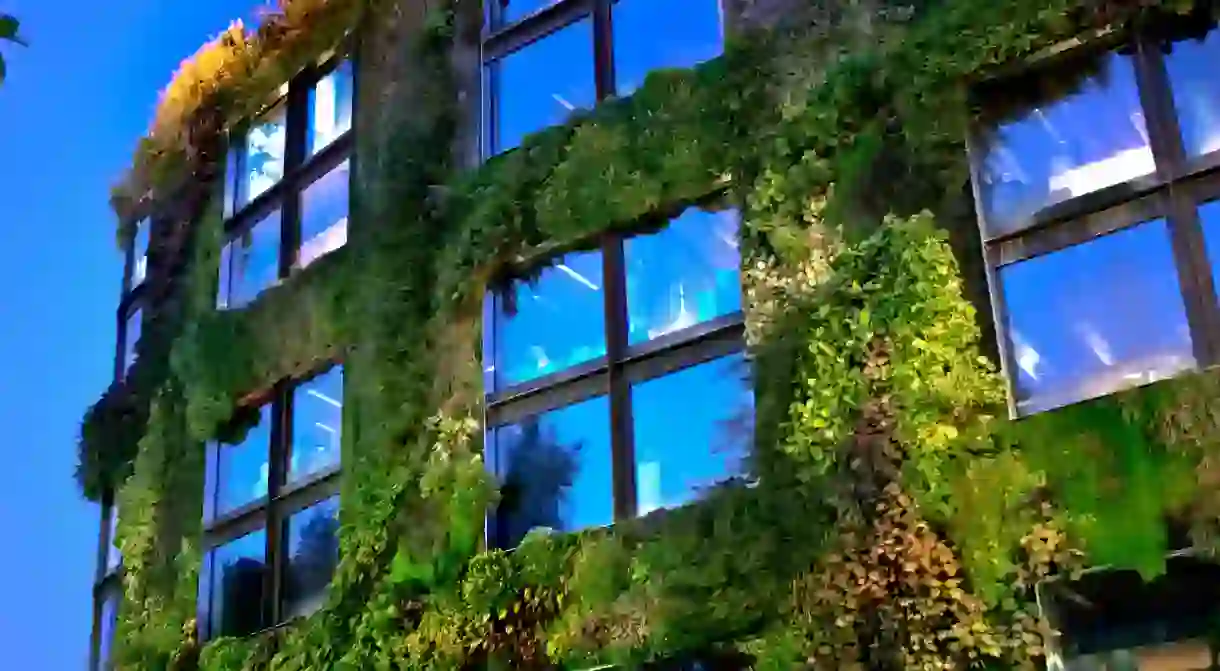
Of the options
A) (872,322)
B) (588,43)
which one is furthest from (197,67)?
(872,322)

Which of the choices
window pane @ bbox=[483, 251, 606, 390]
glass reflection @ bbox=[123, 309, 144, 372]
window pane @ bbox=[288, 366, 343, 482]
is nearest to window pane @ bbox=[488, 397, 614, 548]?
window pane @ bbox=[483, 251, 606, 390]

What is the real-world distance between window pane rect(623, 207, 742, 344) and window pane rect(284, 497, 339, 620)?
8.89ft

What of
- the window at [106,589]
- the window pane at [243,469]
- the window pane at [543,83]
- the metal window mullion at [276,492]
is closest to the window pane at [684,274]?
the window pane at [543,83]

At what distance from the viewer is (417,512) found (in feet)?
28.9

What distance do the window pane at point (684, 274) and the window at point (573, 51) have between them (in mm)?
1037

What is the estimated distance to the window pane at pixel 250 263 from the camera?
1149 centimetres

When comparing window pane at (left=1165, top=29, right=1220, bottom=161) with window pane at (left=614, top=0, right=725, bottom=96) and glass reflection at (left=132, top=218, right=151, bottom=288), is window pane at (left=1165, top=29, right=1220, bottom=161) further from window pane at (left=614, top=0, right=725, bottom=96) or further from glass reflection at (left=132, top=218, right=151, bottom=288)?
glass reflection at (left=132, top=218, right=151, bottom=288)

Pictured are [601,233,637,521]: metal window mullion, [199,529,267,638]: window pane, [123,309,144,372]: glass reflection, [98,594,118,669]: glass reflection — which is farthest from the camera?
[123,309,144,372]: glass reflection

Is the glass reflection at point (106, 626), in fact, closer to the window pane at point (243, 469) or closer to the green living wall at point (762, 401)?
the green living wall at point (762, 401)

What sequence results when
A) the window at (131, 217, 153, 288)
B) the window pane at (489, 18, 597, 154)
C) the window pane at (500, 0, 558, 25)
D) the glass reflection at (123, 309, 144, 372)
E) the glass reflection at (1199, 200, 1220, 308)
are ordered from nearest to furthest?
the glass reflection at (1199, 200, 1220, 308)
the window pane at (489, 18, 597, 154)
the window pane at (500, 0, 558, 25)
the glass reflection at (123, 309, 144, 372)
the window at (131, 217, 153, 288)

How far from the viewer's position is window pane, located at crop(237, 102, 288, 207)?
11898 mm

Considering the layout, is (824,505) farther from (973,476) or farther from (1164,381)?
(1164,381)

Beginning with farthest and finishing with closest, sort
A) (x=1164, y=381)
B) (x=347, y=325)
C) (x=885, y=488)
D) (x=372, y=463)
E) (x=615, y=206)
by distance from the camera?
1. (x=347, y=325)
2. (x=372, y=463)
3. (x=615, y=206)
4. (x=885, y=488)
5. (x=1164, y=381)

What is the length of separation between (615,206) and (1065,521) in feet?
11.3
